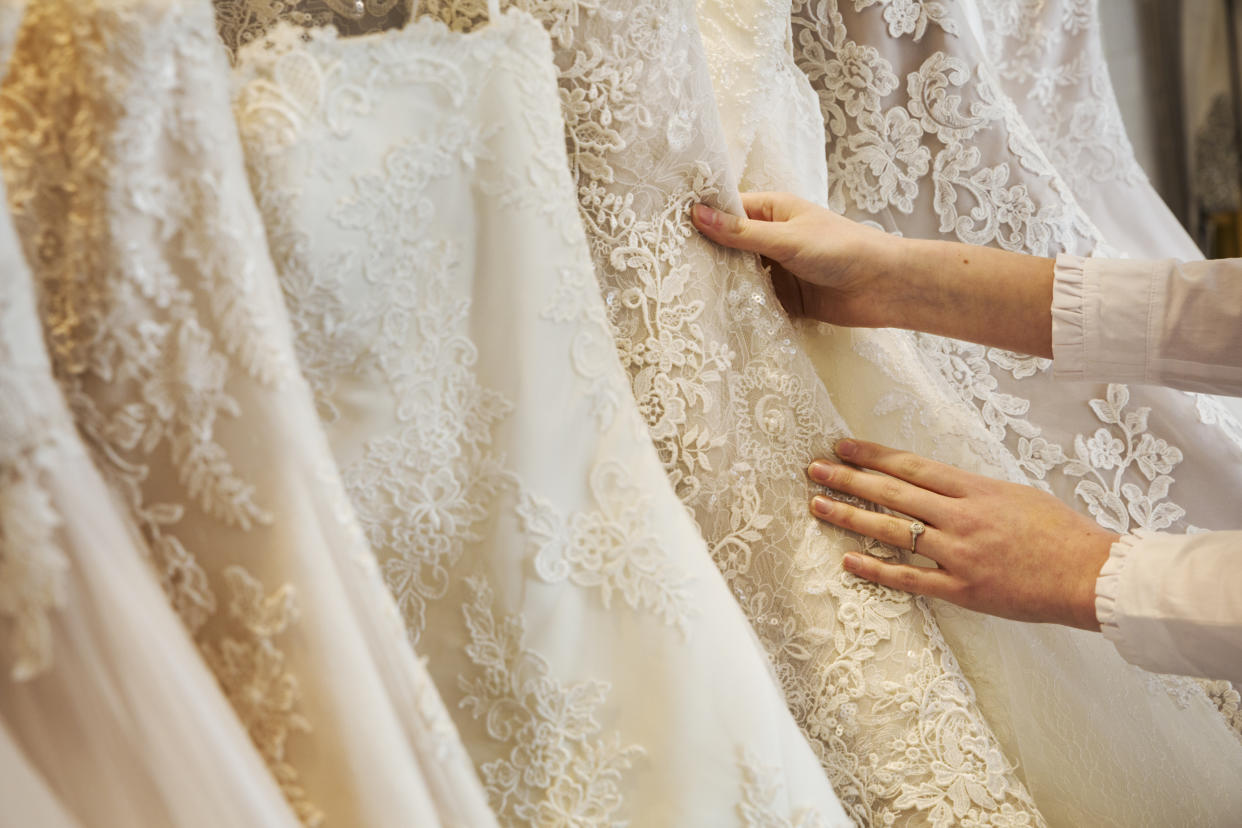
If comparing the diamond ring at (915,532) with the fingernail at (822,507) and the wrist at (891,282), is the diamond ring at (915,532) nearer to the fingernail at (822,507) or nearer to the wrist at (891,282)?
the fingernail at (822,507)

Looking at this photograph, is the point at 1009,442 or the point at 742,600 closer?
the point at 742,600

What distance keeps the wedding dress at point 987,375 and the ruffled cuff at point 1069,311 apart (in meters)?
0.09

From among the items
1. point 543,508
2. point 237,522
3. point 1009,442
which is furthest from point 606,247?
point 1009,442

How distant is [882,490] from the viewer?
670mm

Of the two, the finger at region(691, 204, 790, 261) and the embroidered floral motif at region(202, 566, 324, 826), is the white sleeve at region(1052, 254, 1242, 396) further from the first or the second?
the embroidered floral motif at region(202, 566, 324, 826)

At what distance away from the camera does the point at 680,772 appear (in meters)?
0.49

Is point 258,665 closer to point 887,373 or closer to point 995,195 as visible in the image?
point 887,373

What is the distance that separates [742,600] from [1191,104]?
7.12ft

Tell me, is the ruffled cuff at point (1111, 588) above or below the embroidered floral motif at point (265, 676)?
below

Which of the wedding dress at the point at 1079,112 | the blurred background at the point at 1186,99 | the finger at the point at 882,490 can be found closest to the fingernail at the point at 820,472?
the finger at the point at 882,490

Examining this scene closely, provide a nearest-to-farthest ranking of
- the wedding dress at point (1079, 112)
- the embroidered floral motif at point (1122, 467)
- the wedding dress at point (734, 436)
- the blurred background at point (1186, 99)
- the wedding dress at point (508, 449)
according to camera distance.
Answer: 1. the wedding dress at point (508, 449)
2. the wedding dress at point (734, 436)
3. the embroidered floral motif at point (1122, 467)
4. the wedding dress at point (1079, 112)
5. the blurred background at point (1186, 99)

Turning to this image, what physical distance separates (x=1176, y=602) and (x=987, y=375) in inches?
13.1

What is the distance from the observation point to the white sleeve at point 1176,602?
57cm

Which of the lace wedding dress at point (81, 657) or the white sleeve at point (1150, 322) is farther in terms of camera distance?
the white sleeve at point (1150, 322)
